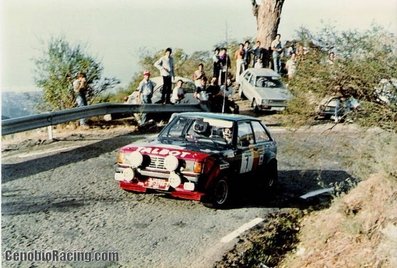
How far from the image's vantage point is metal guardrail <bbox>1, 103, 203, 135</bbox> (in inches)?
403

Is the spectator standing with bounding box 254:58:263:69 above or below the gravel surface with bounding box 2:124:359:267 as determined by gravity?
above

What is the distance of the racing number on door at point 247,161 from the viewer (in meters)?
9.39

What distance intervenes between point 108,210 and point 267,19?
11509 millimetres

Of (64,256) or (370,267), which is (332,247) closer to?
(370,267)

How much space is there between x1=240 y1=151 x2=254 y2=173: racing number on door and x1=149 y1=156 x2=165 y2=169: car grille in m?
1.42

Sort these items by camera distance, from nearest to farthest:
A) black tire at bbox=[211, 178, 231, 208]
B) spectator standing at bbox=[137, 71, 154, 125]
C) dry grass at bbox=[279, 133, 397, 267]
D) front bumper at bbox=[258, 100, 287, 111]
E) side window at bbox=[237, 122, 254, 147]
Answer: dry grass at bbox=[279, 133, 397, 267] < black tire at bbox=[211, 178, 231, 208] < side window at bbox=[237, 122, 254, 147] < spectator standing at bbox=[137, 71, 154, 125] < front bumper at bbox=[258, 100, 287, 111]

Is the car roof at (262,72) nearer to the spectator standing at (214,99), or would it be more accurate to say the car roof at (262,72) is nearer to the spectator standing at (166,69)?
the spectator standing at (214,99)

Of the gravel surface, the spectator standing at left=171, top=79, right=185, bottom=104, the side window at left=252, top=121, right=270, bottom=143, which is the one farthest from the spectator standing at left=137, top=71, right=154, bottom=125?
the side window at left=252, top=121, right=270, bottom=143

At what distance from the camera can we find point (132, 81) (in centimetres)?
1994

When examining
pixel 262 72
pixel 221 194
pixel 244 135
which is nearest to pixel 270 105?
pixel 262 72

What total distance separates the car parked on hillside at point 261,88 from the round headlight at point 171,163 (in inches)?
390

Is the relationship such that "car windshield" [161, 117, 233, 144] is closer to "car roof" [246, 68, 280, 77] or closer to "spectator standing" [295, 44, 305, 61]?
"spectator standing" [295, 44, 305, 61]

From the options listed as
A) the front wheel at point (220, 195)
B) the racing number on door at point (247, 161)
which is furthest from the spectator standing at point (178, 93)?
the front wheel at point (220, 195)

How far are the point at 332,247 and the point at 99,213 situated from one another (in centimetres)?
296
